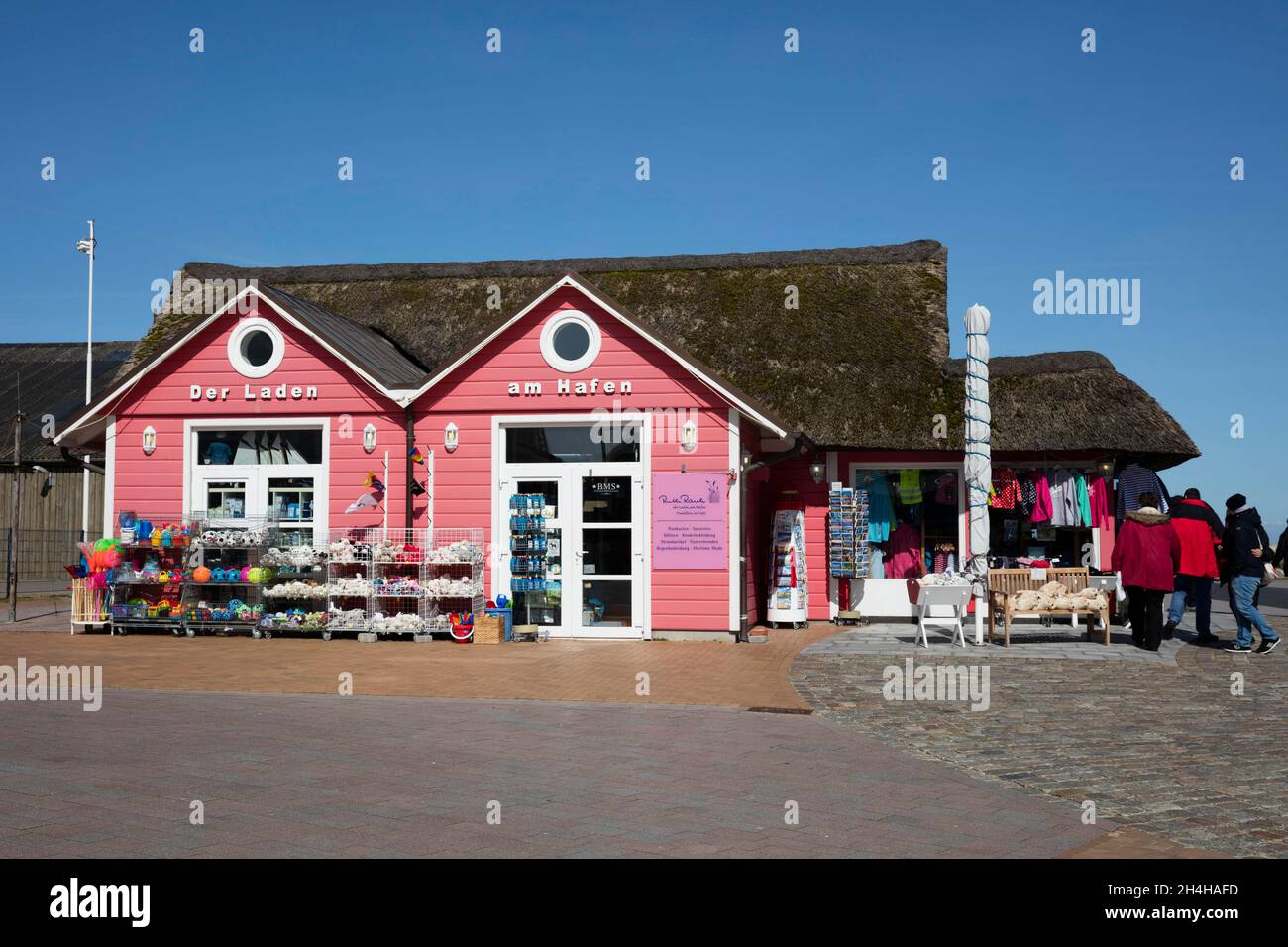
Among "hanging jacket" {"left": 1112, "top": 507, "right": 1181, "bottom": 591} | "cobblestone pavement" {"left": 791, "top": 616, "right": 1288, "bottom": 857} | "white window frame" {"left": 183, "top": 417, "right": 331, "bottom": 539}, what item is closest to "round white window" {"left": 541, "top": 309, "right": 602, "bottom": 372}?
"white window frame" {"left": 183, "top": 417, "right": 331, "bottom": 539}

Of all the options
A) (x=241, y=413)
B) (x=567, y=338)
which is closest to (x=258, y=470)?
(x=241, y=413)

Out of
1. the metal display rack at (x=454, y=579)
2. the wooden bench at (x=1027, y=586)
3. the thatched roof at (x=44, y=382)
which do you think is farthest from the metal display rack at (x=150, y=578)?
the thatched roof at (x=44, y=382)

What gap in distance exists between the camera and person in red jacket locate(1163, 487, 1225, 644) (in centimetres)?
1552

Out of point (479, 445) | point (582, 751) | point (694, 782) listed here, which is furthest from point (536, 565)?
point (694, 782)

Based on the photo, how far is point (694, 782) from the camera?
7219 mm

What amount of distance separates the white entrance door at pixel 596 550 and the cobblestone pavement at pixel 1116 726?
2.70m

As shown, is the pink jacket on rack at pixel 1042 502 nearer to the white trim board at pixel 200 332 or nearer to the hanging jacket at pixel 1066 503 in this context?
the hanging jacket at pixel 1066 503

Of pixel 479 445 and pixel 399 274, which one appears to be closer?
pixel 479 445

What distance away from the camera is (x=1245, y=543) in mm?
15094

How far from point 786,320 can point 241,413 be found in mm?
9081

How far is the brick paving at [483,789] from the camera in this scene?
571 centimetres

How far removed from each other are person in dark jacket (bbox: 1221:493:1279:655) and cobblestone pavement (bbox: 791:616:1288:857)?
302mm
